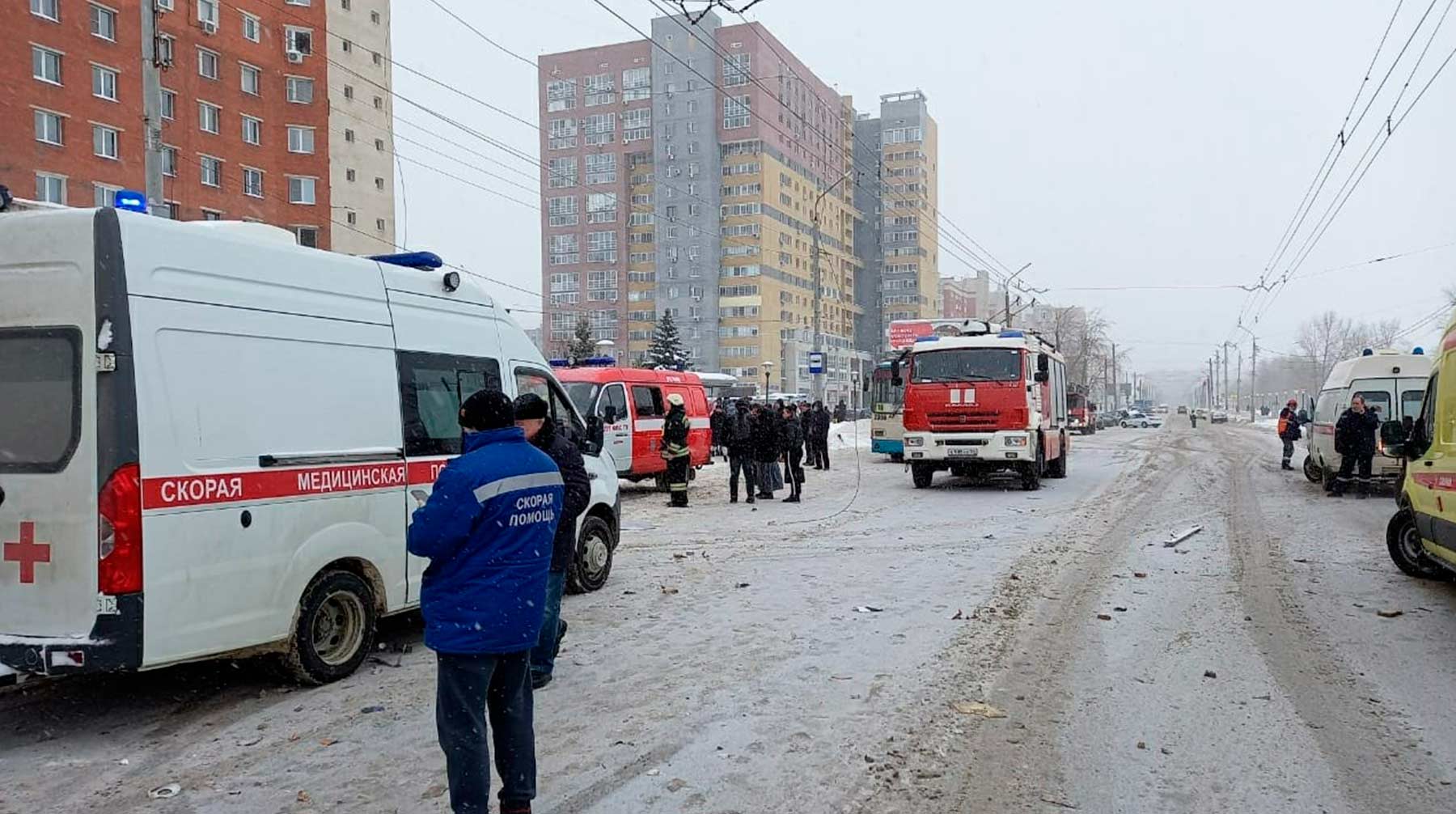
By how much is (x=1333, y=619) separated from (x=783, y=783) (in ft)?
17.7

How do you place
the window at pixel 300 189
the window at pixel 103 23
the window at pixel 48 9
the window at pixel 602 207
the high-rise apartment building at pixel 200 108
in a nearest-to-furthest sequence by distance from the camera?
the window at pixel 48 9 → the high-rise apartment building at pixel 200 108 → the window at pixel 103 23 → the window at pixel 300 189 → the window at pixel 602 207

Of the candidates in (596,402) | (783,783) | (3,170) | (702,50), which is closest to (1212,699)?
(783,783)

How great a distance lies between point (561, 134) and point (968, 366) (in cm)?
8539

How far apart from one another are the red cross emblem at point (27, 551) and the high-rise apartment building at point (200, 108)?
2527 centimetres

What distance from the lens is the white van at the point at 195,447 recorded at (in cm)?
466

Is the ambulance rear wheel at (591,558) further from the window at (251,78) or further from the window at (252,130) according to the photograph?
the window at (251,78)

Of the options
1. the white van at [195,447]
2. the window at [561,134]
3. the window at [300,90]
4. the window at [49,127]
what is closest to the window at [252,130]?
the window at [300,90]

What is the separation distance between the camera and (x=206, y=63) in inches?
1613

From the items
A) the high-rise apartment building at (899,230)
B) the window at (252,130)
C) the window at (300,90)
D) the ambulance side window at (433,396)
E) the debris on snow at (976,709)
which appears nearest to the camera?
the debris on snow at (976,709)

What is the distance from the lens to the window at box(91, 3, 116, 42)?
3506cm

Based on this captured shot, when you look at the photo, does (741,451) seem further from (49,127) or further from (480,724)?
(49,127)

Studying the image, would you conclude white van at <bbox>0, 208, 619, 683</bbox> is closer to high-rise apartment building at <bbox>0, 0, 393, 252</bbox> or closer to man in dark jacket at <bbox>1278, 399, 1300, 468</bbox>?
man in dark jacket at <bbox>1278, 399, 1300, 468</bbox>

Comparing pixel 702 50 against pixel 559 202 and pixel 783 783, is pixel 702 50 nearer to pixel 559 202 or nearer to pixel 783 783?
pixel 559 202

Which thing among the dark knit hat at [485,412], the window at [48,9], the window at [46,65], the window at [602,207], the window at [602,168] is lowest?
the dark knit hat at [485,412]
